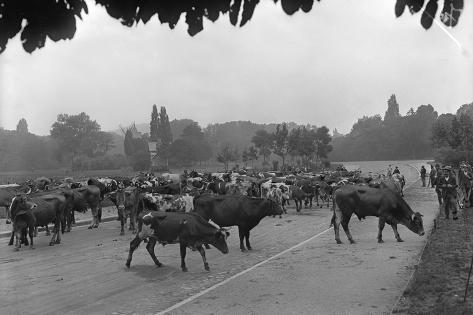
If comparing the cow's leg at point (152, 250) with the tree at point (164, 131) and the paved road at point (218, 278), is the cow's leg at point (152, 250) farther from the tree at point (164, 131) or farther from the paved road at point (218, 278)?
the tree at point (164, 131)

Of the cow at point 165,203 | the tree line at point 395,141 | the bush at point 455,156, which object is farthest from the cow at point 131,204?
the tree line at point 395,141

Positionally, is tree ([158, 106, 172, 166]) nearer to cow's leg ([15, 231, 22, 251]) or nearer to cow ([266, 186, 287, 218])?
cow ([266, 186, 287, 218])

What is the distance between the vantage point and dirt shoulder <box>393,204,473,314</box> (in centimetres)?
744

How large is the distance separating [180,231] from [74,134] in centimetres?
11185

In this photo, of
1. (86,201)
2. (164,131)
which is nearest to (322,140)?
(164,131)

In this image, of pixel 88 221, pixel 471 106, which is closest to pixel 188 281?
pixel 88 221

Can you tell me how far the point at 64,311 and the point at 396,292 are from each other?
5768 millimetres

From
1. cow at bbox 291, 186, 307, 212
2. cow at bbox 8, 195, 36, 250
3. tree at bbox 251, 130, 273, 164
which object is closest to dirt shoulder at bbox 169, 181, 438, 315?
cow at bbox 8, 195, 36, 250

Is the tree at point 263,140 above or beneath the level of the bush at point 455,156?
above

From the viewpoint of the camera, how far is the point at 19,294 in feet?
30.0

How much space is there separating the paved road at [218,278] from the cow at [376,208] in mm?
496

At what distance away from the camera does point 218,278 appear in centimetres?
1016

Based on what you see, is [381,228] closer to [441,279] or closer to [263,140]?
[441,279]

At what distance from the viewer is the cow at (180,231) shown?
35.9 ft
